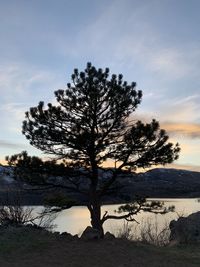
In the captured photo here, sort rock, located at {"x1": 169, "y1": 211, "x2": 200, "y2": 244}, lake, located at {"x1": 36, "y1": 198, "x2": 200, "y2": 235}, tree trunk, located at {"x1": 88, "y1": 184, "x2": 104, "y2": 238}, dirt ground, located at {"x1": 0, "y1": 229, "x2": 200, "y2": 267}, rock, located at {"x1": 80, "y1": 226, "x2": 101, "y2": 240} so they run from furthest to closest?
lake, located at {"x1": 36, "y1": 198, "x2": 200, "y2": 235}, rock, located at {"x1": 169, "y1": 211, "x2": 200, "y2": 244}, tree trunk, located at {"x1": 88, "y1": 184, "x2": 104, "y2": 238}, rock, located at {"x1": 80, "y1": 226, "x2": 101, "y2": 240}, dirt ground, located at {"x1": 0, "y1": 229, "x2": 200, "y2": 267}

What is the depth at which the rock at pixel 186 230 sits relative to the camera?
1758 cm

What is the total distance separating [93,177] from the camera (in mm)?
16094

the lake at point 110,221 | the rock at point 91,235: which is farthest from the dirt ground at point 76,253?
the lake at point 110,221

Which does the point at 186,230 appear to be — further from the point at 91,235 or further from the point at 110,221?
the point at 110,221

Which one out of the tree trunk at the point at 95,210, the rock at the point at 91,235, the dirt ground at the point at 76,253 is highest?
the tree trunk at the point at 95,210

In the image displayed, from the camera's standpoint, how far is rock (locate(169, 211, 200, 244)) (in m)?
17.6

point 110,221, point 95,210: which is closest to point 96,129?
point 95,210

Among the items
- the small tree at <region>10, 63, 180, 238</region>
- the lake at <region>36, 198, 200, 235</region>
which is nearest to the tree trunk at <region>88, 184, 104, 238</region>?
the small tree at <region>10, 63, 180, 238</region>

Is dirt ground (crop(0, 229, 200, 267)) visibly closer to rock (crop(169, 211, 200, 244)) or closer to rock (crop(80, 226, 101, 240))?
rock (crop(80, 226, 101, 240))

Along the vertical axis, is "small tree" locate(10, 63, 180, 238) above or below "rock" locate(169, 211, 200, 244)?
above

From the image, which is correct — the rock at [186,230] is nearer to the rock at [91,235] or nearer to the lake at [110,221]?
the lake at [110,221]

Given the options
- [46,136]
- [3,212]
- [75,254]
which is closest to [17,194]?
[3,212]

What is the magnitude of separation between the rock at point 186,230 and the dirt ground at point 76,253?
4241mm

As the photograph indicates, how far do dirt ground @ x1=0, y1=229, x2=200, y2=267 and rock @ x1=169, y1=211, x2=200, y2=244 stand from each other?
424 centimetres
